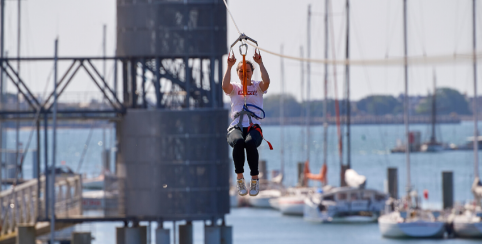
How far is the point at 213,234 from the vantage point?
122ft

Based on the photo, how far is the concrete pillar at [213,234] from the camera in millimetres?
37125

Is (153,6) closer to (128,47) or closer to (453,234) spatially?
(128,47)

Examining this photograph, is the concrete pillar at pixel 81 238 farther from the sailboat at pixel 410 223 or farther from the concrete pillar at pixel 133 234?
the sailboat at pixel 410 223

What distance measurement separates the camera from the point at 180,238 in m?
40.2

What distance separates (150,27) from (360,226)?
48452mm

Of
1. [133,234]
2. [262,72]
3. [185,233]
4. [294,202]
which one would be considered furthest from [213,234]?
[294,202]

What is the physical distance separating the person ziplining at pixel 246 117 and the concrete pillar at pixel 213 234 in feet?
70.6

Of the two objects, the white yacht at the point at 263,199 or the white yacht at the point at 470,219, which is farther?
the white yacht at the point at 263,199

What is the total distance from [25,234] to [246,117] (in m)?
23.3

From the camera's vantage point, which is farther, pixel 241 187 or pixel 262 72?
pixel 241 187

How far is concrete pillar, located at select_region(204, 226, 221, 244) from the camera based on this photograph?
3712 centimetres

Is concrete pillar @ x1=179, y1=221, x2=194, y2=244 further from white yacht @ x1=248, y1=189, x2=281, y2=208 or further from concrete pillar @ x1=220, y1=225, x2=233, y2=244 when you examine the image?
white yacht @ x1=248, y1=189, x2=281, y2=208

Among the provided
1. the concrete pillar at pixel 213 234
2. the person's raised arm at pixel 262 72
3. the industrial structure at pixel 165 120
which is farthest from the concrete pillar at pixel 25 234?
the person's raised arm at pixel 262 72

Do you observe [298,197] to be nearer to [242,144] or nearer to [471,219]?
[471,219]
